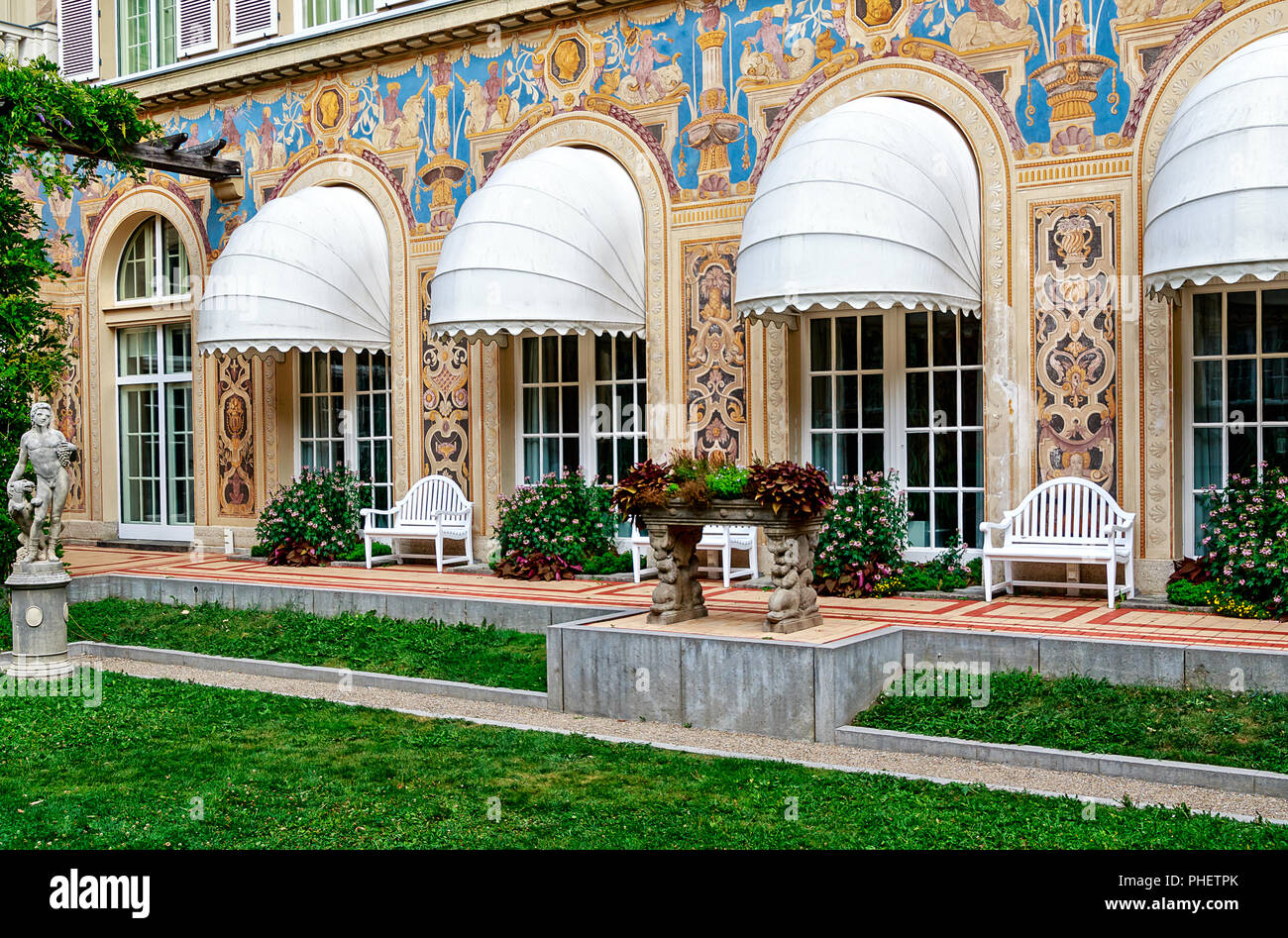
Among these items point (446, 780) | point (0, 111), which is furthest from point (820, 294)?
point (0, 111)

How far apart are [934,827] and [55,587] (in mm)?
7371

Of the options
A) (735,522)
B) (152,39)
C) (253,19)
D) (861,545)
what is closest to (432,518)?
(861,545)

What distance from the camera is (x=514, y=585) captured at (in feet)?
41.8

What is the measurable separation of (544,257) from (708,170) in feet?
5.91

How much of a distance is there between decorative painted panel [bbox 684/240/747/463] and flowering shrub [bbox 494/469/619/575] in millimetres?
1275

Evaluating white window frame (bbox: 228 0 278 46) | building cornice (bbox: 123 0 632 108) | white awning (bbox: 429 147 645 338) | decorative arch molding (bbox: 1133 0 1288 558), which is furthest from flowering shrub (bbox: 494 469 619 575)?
white window frame (bbox: 228 0 278 46)

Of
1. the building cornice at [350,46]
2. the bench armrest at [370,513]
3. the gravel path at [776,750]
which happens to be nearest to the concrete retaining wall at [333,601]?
the gravel path at [776,750]

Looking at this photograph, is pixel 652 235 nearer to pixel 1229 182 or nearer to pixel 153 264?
pixel 1229 182

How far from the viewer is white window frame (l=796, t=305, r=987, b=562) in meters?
12.0

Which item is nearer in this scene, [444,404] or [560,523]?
[560,523]

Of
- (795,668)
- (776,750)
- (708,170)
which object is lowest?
(776,750)

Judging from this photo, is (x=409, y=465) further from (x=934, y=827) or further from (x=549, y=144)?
(x=934, y=827)

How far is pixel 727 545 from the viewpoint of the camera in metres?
12.2

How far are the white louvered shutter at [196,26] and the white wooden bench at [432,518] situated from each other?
6635 millimetres
